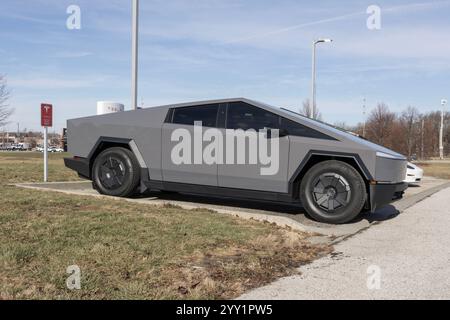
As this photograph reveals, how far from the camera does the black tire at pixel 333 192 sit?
20.6 feet

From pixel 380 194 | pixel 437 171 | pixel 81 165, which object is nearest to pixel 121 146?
pixel 81 165

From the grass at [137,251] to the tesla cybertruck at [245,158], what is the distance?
65cm

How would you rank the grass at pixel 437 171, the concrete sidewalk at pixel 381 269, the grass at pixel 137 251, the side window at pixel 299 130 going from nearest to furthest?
1. the grass at pixel 137 251
2. the concrete sidewalk at pixel 381 269
3. the side window at pixel 299 130
4. the grass at pixel 437 171

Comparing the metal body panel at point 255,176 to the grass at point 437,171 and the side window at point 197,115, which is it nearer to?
the side window at point 197,115

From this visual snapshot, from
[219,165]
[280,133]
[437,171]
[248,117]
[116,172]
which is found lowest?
[437,171]

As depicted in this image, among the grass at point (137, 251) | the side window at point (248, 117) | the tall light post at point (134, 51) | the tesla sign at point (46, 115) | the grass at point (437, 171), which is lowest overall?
the grass at point (437, 171)

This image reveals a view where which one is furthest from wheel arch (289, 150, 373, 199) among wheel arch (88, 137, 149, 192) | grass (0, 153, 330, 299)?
wheel arch (88, 137, 149, 192)

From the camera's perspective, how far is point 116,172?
768 cm


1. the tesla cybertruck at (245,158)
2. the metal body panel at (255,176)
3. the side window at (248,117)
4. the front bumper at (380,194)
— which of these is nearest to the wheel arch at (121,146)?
the tesla cybertruck at (245,158)

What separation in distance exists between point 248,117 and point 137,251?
9.94 ft

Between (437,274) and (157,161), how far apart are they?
4.34 m

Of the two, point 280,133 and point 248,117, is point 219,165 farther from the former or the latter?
point 280,133

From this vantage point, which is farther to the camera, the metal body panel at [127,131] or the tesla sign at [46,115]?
the tesla sign at [46,115]
